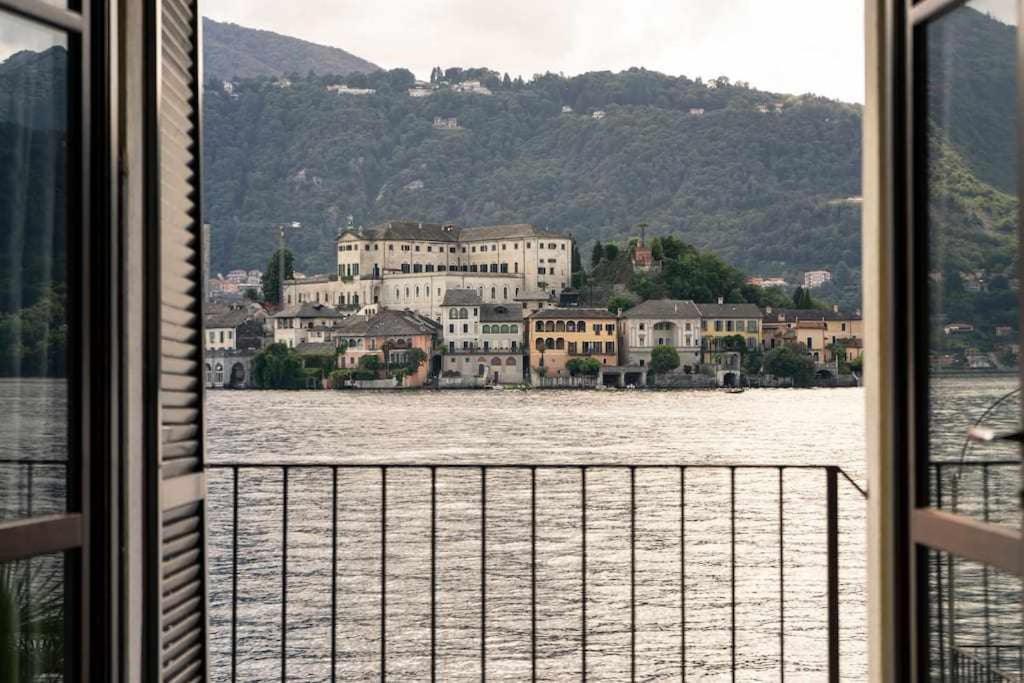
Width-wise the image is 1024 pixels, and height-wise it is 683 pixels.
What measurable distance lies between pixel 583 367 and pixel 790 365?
889cm

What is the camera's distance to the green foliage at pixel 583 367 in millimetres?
53219

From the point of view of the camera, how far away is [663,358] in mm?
52406

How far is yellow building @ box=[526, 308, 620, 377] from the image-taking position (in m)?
51.9

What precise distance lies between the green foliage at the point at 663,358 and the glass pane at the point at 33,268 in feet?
164

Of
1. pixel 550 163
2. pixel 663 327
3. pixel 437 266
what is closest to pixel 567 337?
pixel 663 327

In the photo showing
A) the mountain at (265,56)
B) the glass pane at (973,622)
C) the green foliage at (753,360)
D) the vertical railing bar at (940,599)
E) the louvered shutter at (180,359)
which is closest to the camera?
the glass pane at (973,622)

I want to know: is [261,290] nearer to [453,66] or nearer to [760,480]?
[453,66]

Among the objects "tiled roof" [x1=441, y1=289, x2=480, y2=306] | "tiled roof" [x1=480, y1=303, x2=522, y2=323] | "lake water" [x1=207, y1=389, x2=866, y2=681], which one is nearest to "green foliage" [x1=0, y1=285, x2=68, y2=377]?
"lake water" [x1=207, y1=389, x2=866, y2=681]

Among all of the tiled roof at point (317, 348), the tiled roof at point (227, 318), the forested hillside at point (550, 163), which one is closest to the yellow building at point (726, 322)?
the forested hillside at point (550, 163)

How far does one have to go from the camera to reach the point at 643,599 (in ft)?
93.7

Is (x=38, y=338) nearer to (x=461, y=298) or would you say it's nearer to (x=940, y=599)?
(x=940, y=599)

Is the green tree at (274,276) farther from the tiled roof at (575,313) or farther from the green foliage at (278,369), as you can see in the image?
the tiled roof at (575,313)

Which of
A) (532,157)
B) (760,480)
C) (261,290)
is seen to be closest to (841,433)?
(760,480)

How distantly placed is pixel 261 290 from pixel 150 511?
5034 centimetres
